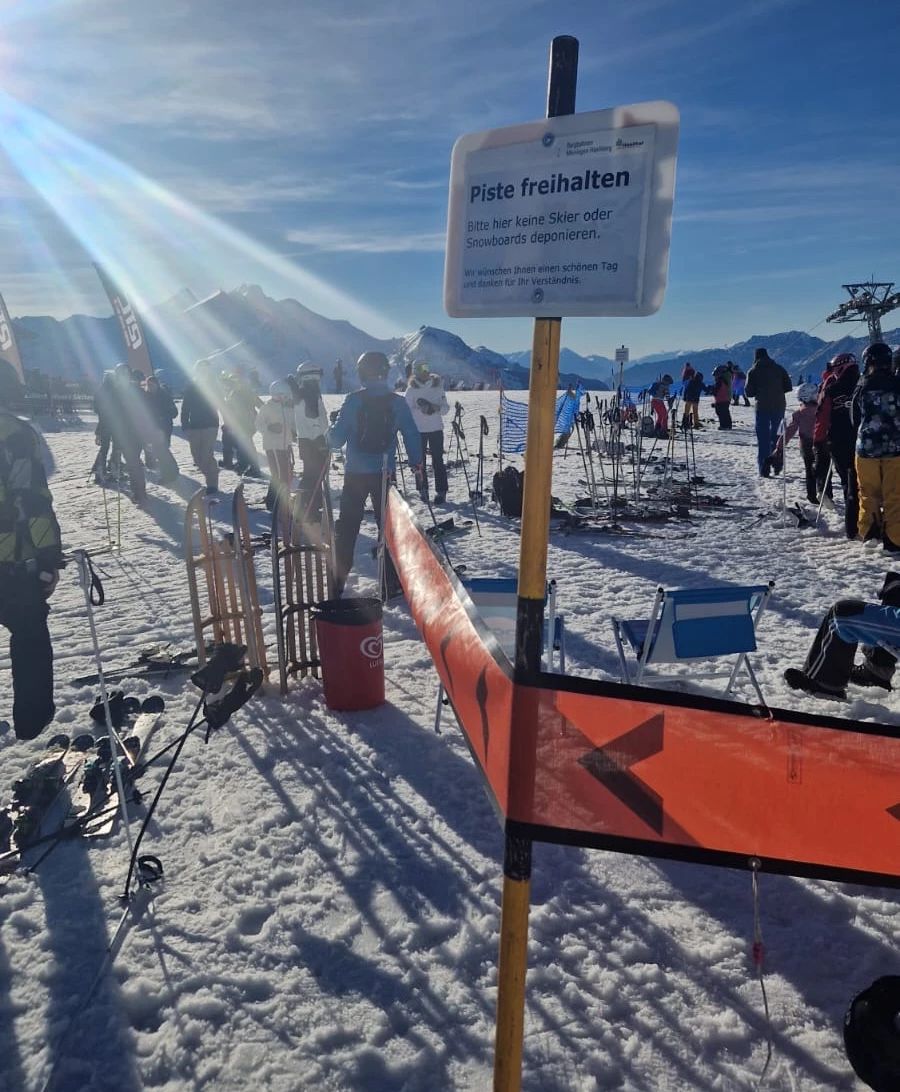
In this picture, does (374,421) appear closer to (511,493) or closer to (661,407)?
(511,493)

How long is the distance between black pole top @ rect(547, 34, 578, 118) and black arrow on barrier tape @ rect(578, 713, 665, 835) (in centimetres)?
173

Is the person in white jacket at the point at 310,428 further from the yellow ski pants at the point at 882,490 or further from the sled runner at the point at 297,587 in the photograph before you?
the yellow ski pants at the point at 882,490

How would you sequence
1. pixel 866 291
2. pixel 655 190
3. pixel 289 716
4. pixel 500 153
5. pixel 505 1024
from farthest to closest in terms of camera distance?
pixel 866 291 < pixel 289 716 < pixel 505 1024 < pixel 500 153 < pixel 655 190

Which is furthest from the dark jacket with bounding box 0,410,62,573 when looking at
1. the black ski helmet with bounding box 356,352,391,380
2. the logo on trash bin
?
the black ski helmet with bounding box 356,352,391,380

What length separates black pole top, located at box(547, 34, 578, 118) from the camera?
1.82 m

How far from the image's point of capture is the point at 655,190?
1.67m

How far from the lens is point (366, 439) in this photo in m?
6.36

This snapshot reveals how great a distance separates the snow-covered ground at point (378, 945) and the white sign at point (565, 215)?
2.36m

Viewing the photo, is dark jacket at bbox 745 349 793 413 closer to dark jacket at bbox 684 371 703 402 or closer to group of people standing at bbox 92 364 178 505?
dark jacket at bbox 684 371 703 402

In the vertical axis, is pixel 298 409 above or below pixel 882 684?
above

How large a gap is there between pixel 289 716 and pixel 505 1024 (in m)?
3.00

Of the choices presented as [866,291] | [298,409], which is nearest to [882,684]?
[298,409]

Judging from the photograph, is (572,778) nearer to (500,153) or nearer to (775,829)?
(775,829)

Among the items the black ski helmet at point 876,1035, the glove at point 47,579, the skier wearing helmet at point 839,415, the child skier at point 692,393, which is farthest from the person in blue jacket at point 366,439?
the child skier at point 692,393
